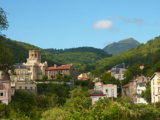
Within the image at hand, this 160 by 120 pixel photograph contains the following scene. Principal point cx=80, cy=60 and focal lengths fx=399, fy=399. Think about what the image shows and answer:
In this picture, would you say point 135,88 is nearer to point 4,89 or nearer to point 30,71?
point 4,89

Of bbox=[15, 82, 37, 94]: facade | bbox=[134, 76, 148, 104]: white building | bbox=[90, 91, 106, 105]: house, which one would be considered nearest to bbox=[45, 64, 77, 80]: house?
bbox=[15, 82, 37, 94]: facade

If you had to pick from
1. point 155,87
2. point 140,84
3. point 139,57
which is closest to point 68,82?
point 140,84

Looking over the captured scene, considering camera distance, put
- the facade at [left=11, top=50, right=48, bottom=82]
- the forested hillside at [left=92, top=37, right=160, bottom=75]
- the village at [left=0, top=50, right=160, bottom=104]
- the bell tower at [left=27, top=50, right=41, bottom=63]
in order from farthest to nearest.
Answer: the forested hillside at [left=92, top=37, right=160, bottom=75] < the bell tower at [left=27, top=50, right=41, bottom=63] < the facade at [left=11, top=50, right=48, bottom=82] < the village at [left=0, top=50, right=160, bottom=104]

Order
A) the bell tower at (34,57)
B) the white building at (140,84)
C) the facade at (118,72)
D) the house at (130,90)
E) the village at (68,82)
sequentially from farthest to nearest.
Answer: the bell tower at (34,57), the facade at (118,72), the house at (130,90), the white building at (140,84), the village at (68,82)

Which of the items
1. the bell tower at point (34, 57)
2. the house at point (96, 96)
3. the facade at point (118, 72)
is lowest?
the house at point (96, 96)

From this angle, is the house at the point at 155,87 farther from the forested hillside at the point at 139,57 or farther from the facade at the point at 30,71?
the forested hillside at the point at 139,57

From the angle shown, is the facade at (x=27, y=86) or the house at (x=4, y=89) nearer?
the house at (x=4, y=89)

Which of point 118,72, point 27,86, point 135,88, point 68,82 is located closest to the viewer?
point 135,88

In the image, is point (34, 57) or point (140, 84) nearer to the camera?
point (140, 84)

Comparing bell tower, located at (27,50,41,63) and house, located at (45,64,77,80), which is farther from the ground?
bell tower, located at (27,50,41,63)

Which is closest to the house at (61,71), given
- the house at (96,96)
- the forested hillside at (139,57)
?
the forested hillside at (139,57)

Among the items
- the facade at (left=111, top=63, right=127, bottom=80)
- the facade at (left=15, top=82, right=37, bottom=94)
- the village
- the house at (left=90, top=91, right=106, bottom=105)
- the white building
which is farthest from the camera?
the facade at (left=111, top=63, right=127, bottom=80)

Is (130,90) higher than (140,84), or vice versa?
(140,84)

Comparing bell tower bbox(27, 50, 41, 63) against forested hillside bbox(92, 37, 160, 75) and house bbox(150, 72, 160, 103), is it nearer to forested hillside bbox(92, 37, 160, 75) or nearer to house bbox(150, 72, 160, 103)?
forested hillside bbox(92, 37, 160, 75)
